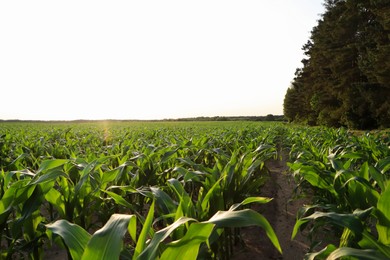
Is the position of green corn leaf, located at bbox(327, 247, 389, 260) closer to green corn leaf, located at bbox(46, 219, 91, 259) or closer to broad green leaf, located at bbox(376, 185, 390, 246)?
broad green leaf, located at bbox(376, 185, 390, 246)

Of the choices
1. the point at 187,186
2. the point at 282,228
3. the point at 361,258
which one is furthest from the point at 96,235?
the point at 187,186

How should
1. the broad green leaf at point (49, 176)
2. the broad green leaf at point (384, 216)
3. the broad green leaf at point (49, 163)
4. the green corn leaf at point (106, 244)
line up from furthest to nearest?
the broad green leaf at point (49, 163) < the broad green leaf at point (49, 176) < the broad green leaf at point (384, 216) < the green corn leaf at point (106, 244)

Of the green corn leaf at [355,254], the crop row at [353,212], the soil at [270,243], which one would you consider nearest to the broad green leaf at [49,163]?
the soil at [270,243]

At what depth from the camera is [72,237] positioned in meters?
1.37

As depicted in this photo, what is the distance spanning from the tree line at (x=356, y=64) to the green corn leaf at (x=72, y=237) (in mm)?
18518

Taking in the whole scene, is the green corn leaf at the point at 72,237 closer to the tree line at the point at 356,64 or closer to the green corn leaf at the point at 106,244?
the green corn leaf at the point at 106,244

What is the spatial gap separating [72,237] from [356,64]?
27.7m

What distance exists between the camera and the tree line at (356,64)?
58.7 feet

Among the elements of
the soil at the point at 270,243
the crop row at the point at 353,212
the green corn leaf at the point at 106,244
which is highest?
the green corn leaf at the point at 106,244

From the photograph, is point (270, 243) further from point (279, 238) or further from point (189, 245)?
point (189, 245)

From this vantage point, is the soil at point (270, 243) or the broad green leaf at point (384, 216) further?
the soil at point (270, 243)

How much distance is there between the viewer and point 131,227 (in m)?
1.76

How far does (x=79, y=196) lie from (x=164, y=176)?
6.81 feet

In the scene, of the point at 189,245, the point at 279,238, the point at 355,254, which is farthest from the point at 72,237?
the point at 279,238
